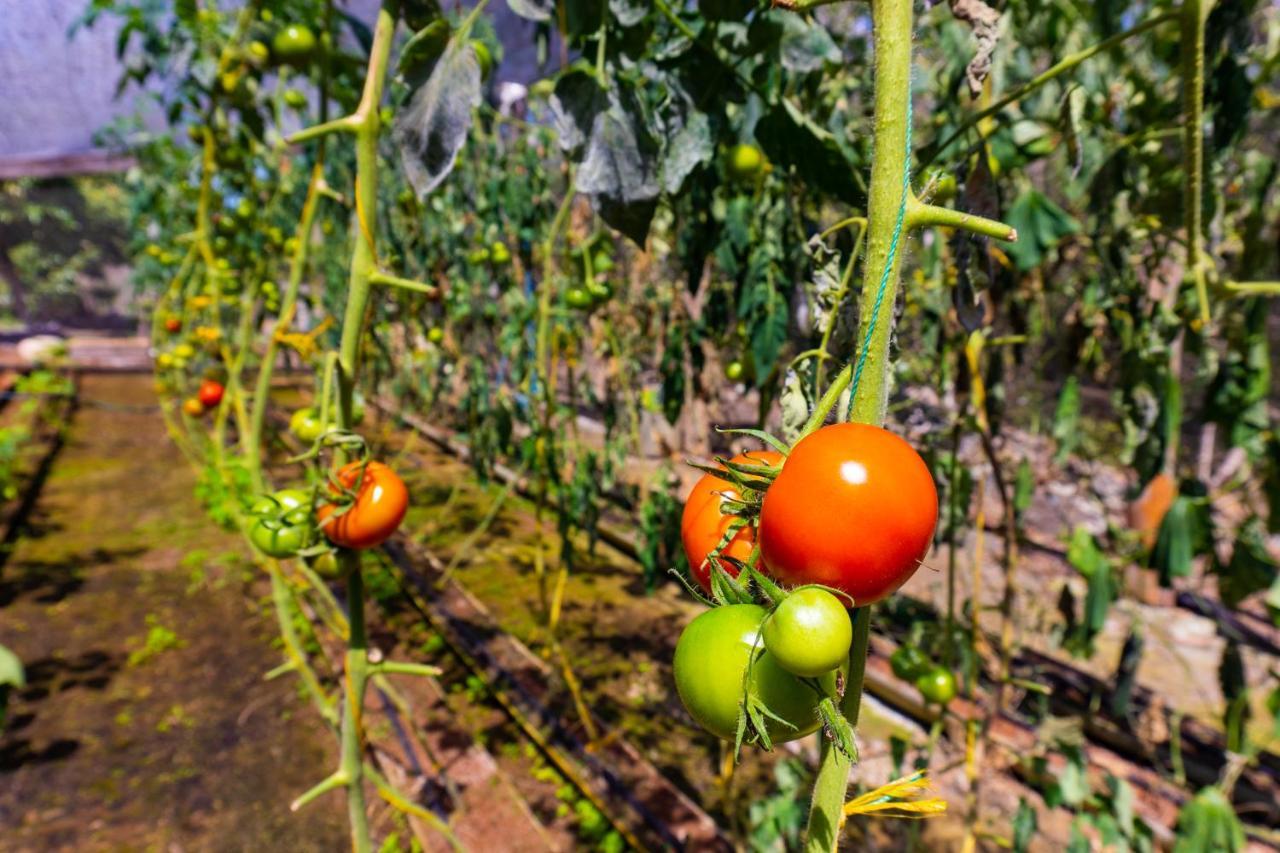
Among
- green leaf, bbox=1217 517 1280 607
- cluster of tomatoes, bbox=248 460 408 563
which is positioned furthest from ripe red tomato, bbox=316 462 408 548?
green leaf, bbox=1217 517 1280 607

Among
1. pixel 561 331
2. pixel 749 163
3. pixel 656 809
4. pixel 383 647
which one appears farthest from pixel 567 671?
pixel 749 163

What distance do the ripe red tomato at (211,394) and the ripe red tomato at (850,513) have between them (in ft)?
7.11

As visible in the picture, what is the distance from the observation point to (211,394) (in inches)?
80.2

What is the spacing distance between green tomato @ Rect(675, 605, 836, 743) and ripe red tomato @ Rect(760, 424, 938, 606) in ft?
0.12

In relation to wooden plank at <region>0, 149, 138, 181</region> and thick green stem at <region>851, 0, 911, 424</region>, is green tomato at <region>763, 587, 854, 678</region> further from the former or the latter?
wooden plank at <region>0, 149, 138, 181</region>

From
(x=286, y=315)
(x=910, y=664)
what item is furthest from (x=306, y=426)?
(x=910, y=664)

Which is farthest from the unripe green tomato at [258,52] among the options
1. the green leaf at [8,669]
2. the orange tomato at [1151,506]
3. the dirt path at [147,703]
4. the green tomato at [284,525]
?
the orange tomato at [1151,506]

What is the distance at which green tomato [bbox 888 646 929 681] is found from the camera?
115cm

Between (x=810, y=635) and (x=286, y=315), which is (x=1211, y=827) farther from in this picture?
(x=286, y=315)

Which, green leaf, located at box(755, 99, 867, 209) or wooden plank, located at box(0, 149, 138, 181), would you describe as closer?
green leaf, located at box(755, 99, 867, 209)

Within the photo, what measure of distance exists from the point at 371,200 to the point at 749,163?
0.52m

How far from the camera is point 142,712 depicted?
7.01 ft

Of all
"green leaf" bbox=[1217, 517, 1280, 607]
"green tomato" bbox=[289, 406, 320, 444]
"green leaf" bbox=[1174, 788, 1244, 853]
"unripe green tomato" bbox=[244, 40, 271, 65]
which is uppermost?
"unripe green tomato" bbox=[244, 40, 271, 65]

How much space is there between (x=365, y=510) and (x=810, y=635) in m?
0.56
